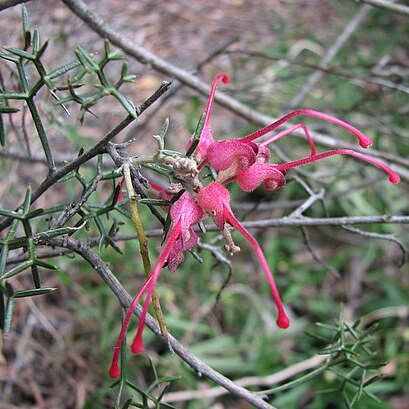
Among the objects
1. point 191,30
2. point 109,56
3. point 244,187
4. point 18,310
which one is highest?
point 109,56

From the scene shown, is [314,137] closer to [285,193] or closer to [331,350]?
[331,350]

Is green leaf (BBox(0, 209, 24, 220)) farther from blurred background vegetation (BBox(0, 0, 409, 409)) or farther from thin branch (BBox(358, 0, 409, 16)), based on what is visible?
thin branch (BBox(358, 0, 409, 16))

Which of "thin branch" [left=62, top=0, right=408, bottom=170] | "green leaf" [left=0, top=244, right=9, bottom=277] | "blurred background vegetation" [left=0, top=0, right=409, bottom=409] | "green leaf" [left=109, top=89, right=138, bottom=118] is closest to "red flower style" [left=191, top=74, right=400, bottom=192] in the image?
"green leaf" [left=109, top=89, right=138, bottom=118]

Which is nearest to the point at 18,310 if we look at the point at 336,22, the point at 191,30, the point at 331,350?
the point at 331,350

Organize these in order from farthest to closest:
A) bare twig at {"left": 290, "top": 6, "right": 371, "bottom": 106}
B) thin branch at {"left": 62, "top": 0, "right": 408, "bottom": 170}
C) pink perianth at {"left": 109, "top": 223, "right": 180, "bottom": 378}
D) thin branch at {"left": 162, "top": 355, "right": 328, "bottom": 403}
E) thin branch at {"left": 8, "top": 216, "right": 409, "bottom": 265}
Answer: bare twig at {"left": 290, "top": 6, "right": 371, "bottom": 106}, thin branch at {"left": 162, "top": 355, "right": 328, "bottom": 403}, thin branch at {"left": 62, "top": 0, "right": 408, "bottom": 170}, thin branch at {"left": 8, "top": 216, "right": 409, "bottom": 265}, pink perianth at {"left": 109, "top": 223, "right": 180, "bottom": 378}

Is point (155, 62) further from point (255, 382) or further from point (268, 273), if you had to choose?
point (255, 382)

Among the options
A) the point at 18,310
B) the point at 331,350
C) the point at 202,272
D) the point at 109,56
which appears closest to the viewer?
the point at 109,56

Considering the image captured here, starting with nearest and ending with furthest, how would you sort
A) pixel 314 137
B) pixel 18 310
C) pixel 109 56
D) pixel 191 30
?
pixel 109 56 → pixel 314 137 → pixel 18 310 → pixel 191 30
